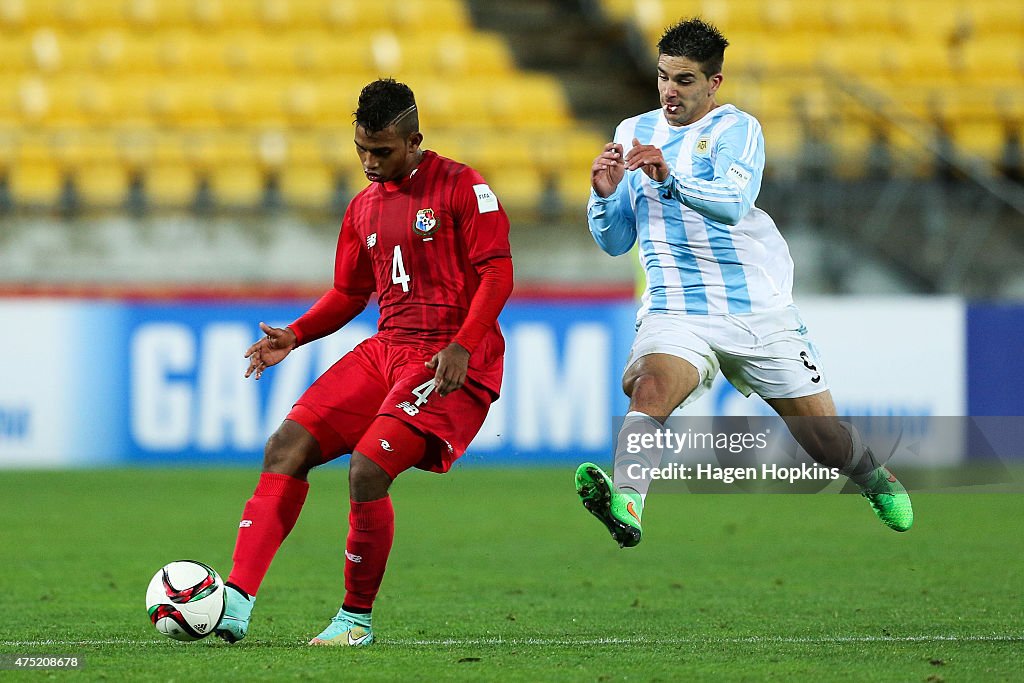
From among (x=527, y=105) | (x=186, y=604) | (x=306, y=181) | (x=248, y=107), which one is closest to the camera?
(x=186, y=604)

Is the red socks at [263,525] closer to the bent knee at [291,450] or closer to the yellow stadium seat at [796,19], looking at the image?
the bent knee at [291,450]

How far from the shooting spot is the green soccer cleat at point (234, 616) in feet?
16.4

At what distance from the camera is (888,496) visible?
5855 millimetres

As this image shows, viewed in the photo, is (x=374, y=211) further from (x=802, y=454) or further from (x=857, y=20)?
(x=857, y=20)

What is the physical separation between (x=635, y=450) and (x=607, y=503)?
0.89 feet

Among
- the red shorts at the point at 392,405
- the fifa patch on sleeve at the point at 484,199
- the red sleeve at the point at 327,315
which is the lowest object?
the red shorts at the point at 392,405

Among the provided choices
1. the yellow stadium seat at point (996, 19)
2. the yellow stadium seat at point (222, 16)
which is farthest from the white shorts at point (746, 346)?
the yellow stadium seat at point (222, 16)

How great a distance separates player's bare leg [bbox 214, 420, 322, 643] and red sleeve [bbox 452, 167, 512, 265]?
2.80 feet

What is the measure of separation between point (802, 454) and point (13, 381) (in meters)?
7.71

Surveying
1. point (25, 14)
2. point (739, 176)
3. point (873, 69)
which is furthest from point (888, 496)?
point (25, 14)

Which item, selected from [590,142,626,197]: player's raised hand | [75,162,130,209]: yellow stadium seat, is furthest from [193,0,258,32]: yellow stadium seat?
[590,142,626,197]: player's raised hand

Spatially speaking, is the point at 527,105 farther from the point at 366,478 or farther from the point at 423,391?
the point at 366,478

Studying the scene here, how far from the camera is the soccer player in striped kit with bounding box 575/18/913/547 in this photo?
537 cm

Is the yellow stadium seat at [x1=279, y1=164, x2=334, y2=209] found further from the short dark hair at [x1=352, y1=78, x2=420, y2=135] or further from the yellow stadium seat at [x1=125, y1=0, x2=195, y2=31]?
the short dark hair at [x1=352, y1=78, x2=420, y2=135]
